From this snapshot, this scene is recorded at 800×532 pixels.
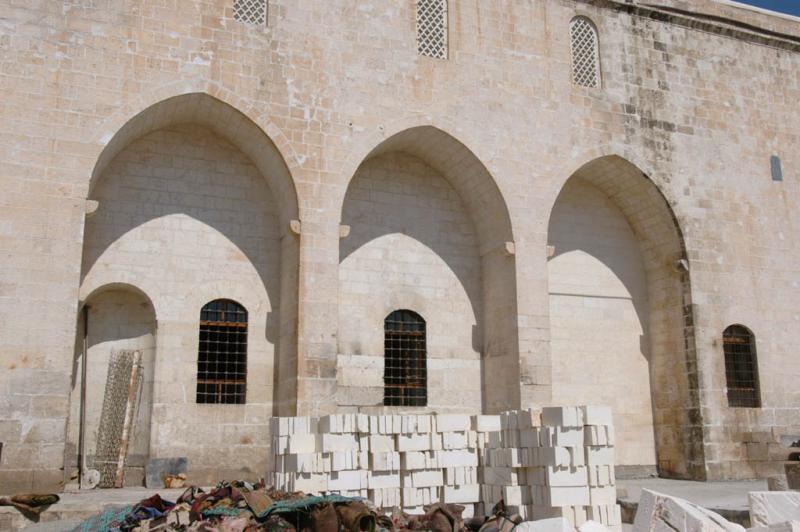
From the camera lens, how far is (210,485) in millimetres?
10672

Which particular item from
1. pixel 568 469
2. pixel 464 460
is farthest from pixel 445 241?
pixel 568 469

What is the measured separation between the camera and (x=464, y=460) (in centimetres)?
881

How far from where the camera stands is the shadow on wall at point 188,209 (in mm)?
10945

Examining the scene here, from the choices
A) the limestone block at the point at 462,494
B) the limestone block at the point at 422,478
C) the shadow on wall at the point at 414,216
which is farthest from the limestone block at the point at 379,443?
the shadow on wall at the point at 414,216

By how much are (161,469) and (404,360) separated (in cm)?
381

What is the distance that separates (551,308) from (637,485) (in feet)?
10.0

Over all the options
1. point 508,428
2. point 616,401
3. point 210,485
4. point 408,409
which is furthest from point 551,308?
point 210,485

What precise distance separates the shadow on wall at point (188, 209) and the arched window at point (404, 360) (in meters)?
1.80

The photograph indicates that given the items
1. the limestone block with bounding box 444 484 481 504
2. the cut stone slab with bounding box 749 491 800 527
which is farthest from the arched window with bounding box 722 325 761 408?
the limestone block with bounding box 444 484 481 504

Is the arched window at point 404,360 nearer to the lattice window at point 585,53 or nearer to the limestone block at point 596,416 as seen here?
the limestone block at point 596,416

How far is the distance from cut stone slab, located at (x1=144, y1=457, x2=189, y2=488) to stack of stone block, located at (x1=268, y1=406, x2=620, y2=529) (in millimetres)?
2302

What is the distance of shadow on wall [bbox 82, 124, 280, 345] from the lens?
10.9 metres

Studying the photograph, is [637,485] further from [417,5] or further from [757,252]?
[417,5]

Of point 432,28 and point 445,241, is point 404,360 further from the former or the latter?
point 432,28
